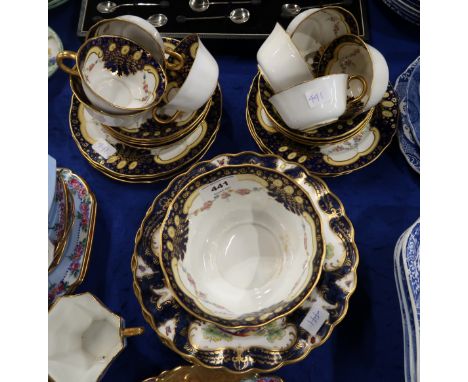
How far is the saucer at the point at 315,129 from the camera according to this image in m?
0.66

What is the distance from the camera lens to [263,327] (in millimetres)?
569

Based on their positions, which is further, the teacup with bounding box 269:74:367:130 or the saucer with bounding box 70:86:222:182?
the saucer with bounding box 70:86:222:182

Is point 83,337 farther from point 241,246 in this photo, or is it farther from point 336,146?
point 336,146

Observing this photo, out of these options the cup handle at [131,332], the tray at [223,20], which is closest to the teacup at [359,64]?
the tray at [223,20]

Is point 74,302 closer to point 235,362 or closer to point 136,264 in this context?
point 136,264

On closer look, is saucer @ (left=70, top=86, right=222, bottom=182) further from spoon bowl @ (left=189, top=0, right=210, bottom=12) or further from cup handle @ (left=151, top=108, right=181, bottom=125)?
spoon bowl @ (left=189, top=0, right=210, bottom=12)

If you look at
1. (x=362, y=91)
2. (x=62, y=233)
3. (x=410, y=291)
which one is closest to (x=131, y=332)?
(x=62, y=233)

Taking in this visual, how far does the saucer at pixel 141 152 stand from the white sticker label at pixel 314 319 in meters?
0.32

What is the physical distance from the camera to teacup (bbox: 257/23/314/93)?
0.62 metres

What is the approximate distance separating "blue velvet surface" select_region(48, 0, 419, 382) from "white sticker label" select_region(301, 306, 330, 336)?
0.11 m

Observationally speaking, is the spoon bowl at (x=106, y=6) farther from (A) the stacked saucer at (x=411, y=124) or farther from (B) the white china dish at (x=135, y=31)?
(A) the stacked saucer at (x=411, y=124)

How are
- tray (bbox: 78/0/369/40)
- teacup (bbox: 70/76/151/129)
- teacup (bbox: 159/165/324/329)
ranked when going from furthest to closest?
tray (bbox: 78/0/369/40)
teacup (bbox: 70/76/151/129)
teacup (bbox: 159/165/324/329)

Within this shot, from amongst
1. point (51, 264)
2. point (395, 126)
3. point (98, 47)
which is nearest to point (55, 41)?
point (98, 47)

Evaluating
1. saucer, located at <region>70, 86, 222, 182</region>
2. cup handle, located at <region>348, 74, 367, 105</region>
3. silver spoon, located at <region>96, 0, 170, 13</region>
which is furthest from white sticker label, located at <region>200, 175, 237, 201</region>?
silver spoon, located at <region>96, 0, 170, 13</region>
